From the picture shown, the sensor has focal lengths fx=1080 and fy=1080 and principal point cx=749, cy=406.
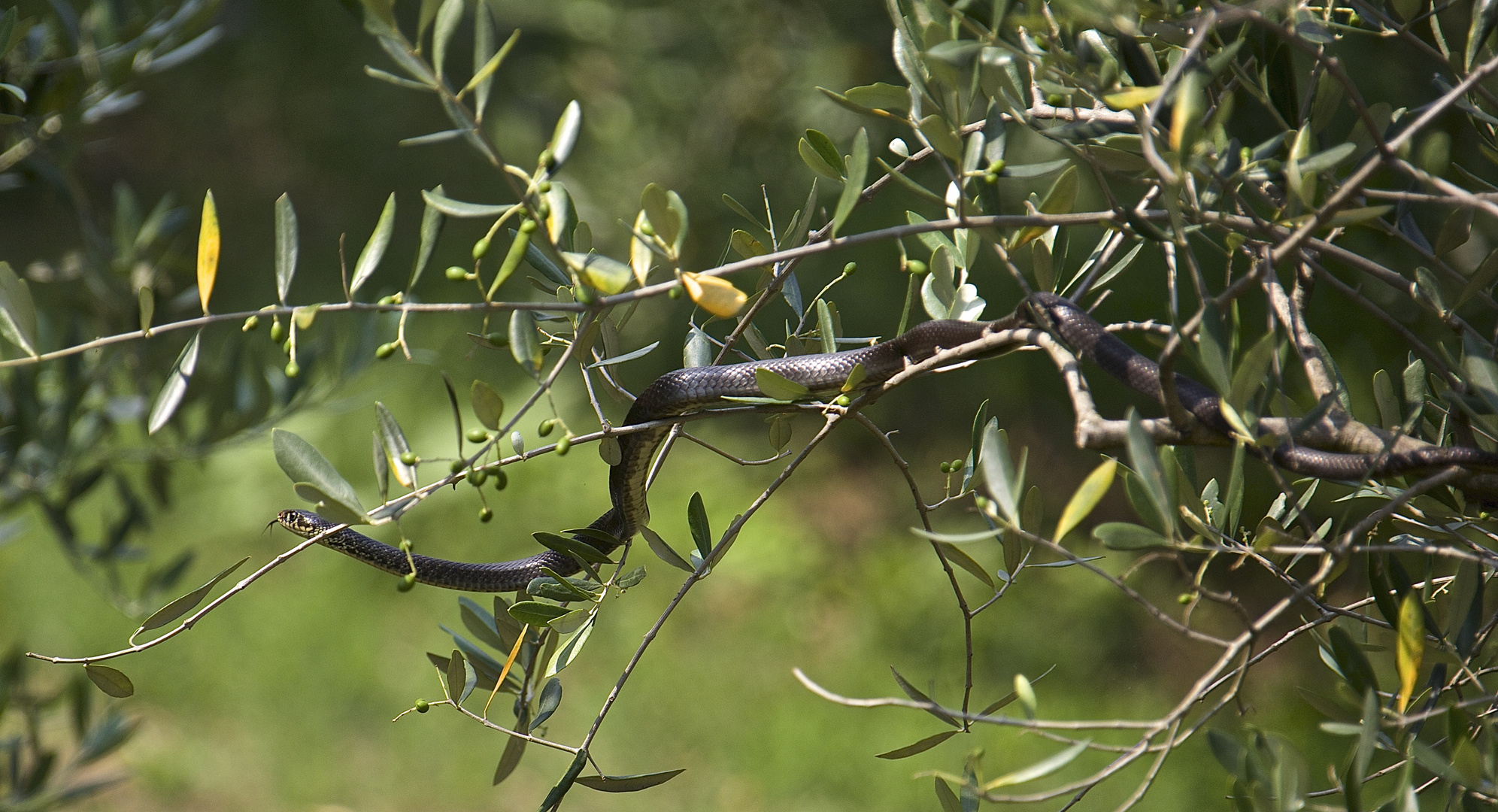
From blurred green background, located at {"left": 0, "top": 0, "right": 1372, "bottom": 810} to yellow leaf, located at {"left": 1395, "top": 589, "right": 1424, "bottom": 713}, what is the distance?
258 cm

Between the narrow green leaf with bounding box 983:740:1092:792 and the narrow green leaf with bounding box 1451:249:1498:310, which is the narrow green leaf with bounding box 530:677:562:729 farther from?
the narrow green leaf with bounding box 1451:249:1498:310

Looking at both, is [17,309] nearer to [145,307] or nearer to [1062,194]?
[145,307]

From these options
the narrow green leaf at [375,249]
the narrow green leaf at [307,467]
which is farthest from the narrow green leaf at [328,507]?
the narrow green leaf at [375,249]

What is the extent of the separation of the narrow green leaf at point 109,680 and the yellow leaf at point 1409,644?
126cm

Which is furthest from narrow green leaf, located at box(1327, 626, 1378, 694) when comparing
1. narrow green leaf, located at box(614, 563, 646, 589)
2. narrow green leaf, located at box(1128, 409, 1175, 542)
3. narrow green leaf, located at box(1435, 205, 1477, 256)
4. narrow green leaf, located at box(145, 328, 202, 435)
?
narrow green leaf, located at box(145, 328, 202, 435)

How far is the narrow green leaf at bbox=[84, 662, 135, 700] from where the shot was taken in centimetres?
117

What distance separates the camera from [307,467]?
1065 millimetres

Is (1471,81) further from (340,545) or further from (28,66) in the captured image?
(28,66)

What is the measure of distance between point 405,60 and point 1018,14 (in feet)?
1.77

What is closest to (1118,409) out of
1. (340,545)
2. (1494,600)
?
(1494,600)

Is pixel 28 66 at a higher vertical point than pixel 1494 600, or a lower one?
higher

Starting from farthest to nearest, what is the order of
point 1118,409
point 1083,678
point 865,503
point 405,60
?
1. point 865,503
2. point 1118,409
3. point 1083,678
4. point 405,60

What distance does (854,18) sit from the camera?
5160 millimetres

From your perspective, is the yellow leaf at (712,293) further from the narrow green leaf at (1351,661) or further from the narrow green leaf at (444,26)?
the narrow green leaf at (1351,661)
